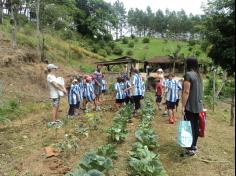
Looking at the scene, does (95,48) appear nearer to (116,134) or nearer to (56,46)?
(56,46)

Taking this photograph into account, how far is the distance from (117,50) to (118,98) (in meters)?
44.4

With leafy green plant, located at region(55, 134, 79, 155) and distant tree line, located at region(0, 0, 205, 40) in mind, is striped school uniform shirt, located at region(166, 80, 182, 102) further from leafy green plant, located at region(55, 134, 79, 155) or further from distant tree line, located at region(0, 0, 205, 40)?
distant tree line, located at region(0, 0, 205, 40)

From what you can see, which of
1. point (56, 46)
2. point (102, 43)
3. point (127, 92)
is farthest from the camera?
point (102, 43)

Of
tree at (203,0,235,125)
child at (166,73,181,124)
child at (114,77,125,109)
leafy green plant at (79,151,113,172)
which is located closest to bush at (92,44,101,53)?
child at (114,77,125,109)

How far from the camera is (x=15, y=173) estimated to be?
8.05 m

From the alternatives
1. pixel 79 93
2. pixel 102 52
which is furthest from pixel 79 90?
pixel 102 52

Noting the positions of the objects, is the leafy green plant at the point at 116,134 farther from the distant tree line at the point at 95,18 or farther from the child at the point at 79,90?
the distant tree line at the point at 95,18

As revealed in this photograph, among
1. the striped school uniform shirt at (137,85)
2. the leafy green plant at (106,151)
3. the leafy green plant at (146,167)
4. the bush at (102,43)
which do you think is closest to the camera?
the leafy green plant at (146,167)

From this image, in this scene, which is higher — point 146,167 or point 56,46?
point 56,46

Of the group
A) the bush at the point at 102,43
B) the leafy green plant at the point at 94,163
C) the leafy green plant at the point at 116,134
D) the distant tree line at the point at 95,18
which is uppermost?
the distant tree line at the point at 95,18

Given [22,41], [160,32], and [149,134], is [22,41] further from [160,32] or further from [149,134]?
[160,32]

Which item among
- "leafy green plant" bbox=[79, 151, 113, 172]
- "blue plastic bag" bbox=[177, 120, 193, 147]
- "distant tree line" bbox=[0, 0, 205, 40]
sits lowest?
"leafy green plant" bbox=[79, 151, 113, 172]

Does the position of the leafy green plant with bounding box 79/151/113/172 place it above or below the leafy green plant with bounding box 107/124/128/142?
above

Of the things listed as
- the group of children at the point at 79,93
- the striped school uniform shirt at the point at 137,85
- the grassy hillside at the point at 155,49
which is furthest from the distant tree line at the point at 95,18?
the striped school uniform shirt at the point at 137,85
